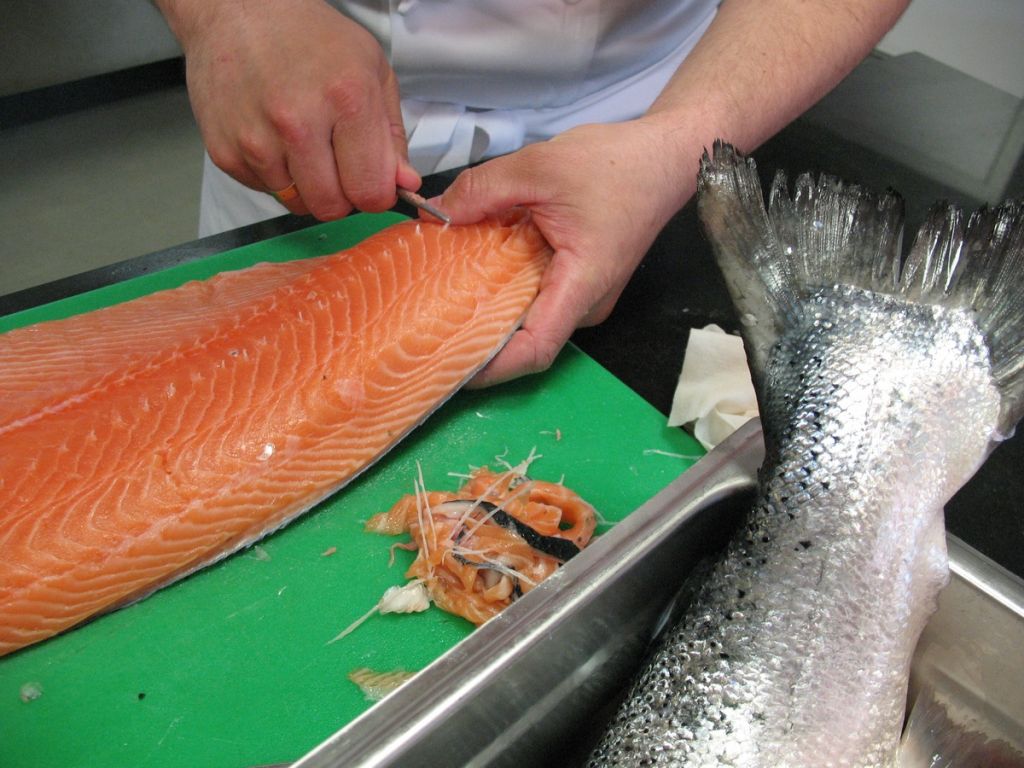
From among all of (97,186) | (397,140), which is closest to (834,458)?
(397,140)

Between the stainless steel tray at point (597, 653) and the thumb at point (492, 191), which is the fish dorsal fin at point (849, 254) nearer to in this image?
the stainless steel tray at point (597, 653)

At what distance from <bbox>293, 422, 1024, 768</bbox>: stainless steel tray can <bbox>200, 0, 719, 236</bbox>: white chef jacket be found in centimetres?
127

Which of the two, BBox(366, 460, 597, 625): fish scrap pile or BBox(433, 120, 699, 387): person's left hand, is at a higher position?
BBox(433, 120, 699, 387): person's left hand

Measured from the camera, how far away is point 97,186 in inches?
170

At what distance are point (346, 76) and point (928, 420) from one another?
1.17m

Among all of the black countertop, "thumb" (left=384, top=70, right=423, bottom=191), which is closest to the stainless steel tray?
the black countertop

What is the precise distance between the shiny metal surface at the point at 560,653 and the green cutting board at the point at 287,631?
35 centimetres

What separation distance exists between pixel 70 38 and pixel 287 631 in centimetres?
407

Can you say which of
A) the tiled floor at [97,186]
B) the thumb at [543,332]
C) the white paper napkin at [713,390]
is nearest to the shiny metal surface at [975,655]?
the white paper napkin at [713,390]

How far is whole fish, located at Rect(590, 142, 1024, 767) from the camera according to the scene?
92 cm

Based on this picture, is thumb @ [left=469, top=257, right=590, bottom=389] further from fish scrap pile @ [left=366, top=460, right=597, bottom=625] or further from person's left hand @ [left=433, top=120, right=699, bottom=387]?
fish scrap pile @ [left=366, top=460, right=597, bottom=625]

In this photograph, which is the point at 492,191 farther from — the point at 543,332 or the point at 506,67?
the point at 506,67

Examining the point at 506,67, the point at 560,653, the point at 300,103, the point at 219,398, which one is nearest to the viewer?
the point at 560,653

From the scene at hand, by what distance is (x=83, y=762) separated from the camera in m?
1.20
